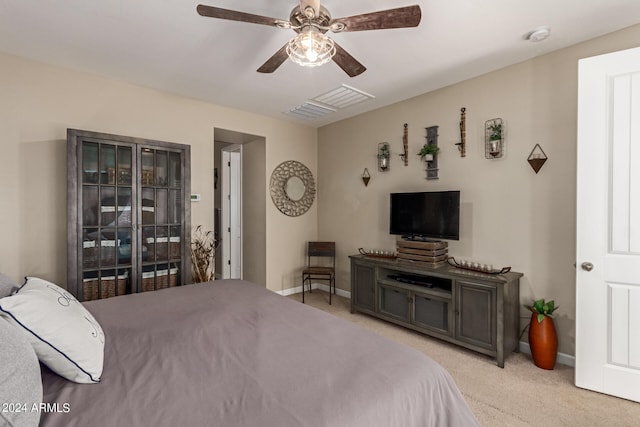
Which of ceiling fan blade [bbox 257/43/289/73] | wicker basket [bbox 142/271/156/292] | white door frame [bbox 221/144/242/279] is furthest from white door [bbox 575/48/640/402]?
white door frame [bbox 221/144/242/279]

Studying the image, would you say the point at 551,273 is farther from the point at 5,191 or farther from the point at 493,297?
the point at 5,191

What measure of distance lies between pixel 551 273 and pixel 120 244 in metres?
3.90

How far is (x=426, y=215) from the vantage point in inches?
130

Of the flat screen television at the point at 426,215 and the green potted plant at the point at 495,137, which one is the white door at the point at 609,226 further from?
the flat screen television at the point at 426,215

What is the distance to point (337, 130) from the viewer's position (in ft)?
15.3

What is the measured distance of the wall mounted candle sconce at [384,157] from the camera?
3945 mm

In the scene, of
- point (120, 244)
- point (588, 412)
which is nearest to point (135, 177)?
point (120, 244)

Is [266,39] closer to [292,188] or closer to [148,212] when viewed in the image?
[148,212]

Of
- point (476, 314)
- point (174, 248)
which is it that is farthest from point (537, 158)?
point (174, 248)

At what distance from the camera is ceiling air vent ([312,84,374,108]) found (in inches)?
136

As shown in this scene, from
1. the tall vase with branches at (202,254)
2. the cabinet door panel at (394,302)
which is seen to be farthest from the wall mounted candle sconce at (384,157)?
the tall vase with branches at (202,254)

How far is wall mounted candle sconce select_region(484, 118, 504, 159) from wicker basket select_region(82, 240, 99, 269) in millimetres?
3806

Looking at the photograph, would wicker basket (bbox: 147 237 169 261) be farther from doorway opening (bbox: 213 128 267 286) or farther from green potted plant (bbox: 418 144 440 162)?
green potted plant (bbox: 418 144 440 162)

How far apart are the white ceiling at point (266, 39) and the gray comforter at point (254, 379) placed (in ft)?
6.52
